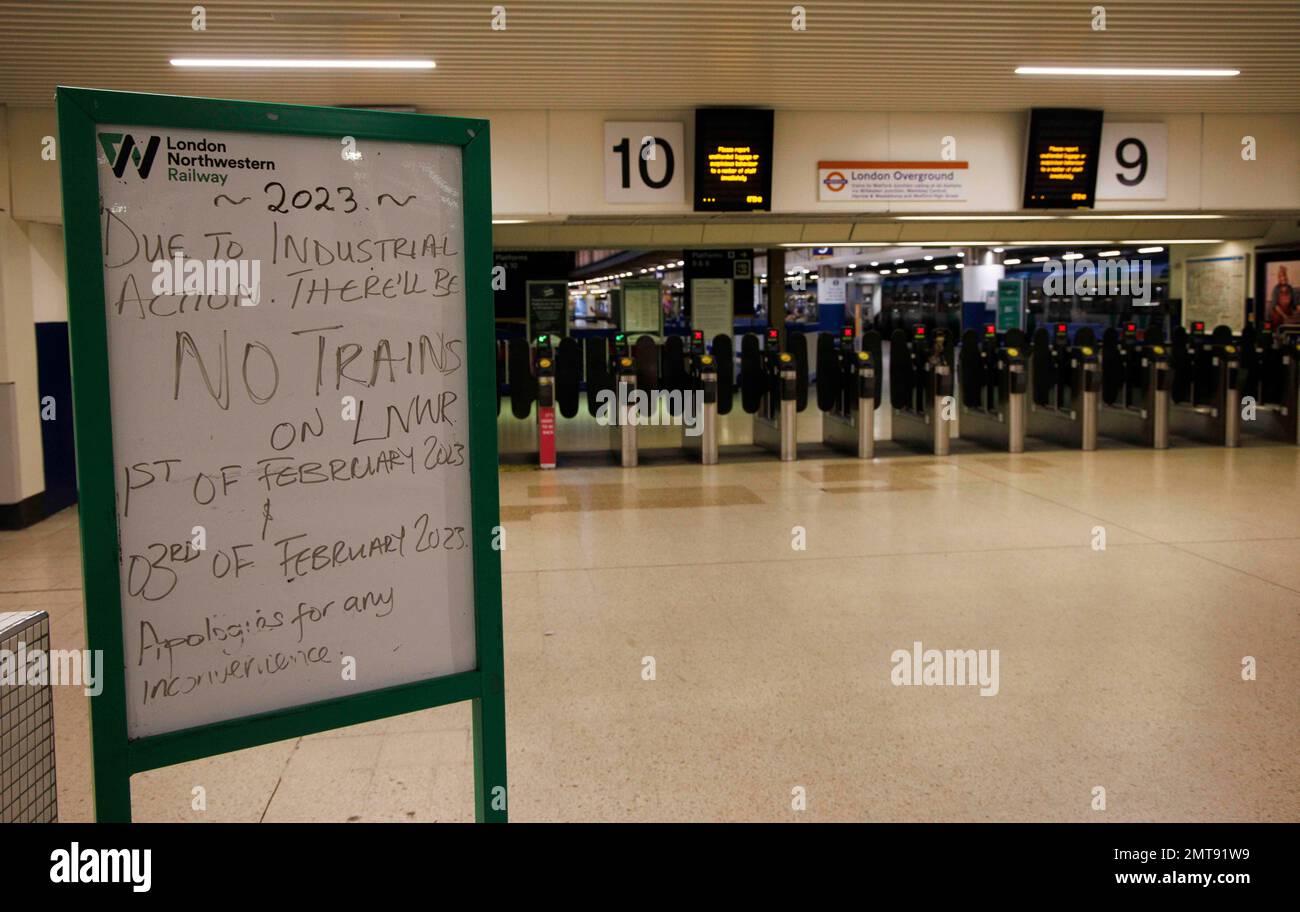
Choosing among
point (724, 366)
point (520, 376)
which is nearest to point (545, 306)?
point (520, 376)

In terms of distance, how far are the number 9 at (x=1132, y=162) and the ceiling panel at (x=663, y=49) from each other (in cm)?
57

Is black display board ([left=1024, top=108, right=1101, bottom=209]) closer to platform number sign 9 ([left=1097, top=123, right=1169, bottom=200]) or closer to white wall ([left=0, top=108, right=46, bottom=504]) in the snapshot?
platform number sign 9 ([left=1097, top=123, right=1169, bottom=200])

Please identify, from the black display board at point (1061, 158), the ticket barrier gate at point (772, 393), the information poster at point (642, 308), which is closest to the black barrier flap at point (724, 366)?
the ticket barrier gate at point (772, 393)

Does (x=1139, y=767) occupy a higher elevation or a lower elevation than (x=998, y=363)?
lower

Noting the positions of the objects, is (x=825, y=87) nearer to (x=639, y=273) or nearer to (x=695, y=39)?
(x=695, y=39)

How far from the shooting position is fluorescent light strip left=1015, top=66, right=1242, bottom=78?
7562mm

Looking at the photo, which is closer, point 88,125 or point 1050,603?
point 88,125

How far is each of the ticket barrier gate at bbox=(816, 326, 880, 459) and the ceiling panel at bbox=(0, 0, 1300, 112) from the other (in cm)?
282

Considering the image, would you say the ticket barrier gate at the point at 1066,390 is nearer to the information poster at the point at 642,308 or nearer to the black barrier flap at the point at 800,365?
the black barrier flap at the point at 800,365

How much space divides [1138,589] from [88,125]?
508 cm

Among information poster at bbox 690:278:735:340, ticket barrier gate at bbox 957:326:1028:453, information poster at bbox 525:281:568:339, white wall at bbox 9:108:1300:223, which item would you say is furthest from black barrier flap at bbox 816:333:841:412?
information poster at bbox 525:281:568:339
